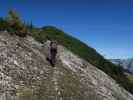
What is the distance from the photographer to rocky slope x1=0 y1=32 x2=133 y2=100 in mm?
22953

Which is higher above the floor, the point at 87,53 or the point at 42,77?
the point at 87,53

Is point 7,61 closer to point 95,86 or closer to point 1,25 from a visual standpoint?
point 1,25

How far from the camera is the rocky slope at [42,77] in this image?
2295 cm

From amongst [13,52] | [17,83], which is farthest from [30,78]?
[13,52]

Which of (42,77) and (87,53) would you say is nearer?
(42,77)

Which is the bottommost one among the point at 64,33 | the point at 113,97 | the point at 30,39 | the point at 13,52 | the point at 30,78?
the point at 113,97

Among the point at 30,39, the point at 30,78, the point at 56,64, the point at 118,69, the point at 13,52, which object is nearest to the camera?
the point at 30,78

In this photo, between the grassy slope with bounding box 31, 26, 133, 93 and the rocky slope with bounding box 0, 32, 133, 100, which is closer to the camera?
the rocky slope with bounding box 0, 32, 133, 100

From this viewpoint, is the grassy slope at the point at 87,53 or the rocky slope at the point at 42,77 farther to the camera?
the grassy slope at the point at 87,53

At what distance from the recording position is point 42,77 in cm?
2586

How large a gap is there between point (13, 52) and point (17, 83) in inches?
176

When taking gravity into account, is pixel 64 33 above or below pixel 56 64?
above

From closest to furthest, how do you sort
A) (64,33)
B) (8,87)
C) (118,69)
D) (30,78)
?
(8,87)
(30,78)
(118,69)
(64,33)

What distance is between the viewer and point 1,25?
30.6m
